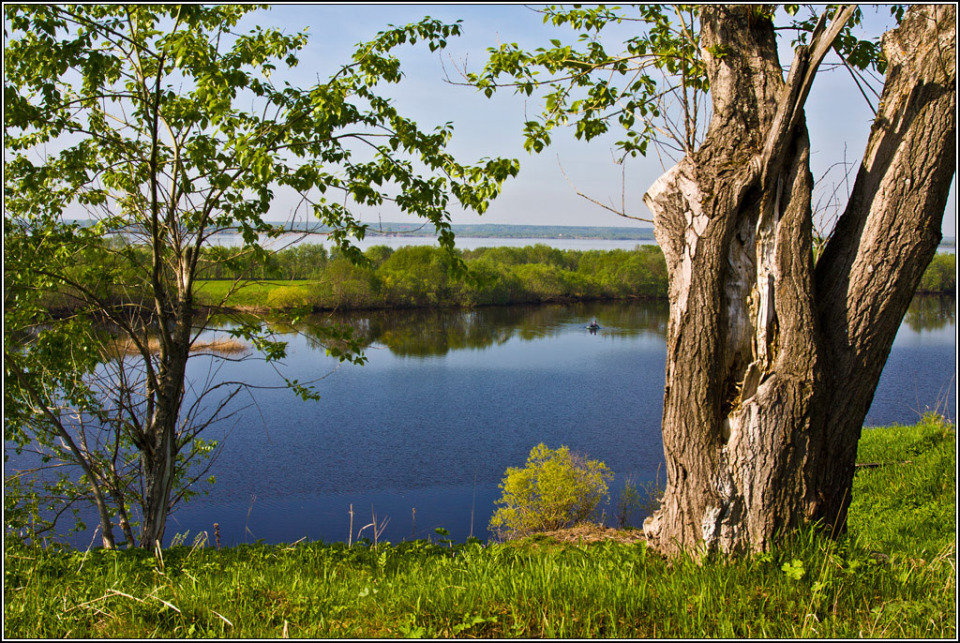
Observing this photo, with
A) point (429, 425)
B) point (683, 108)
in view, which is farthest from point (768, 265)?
point (429, 425)

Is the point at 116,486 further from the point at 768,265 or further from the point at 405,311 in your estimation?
the point at 405,311

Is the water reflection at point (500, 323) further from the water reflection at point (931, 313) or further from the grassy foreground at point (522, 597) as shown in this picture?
the grassy foreground at point (522, 597)

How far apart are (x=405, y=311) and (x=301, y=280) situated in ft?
127

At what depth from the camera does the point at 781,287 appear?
2787 millimetres

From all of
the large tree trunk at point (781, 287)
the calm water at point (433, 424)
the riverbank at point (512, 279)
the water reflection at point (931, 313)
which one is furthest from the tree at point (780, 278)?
the water reflection at point (931, 313)

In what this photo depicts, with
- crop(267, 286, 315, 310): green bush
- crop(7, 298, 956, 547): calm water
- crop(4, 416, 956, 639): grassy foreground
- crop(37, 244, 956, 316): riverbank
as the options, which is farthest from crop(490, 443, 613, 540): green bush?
crop(37, 244, 956, 316): riverbank

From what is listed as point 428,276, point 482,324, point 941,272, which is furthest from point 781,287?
point 941,272

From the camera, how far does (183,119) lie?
4.30 metres

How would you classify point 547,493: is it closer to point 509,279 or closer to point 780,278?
point 780,278

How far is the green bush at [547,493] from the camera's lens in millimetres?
Result: 10945

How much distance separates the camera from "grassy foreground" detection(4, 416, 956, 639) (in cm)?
226

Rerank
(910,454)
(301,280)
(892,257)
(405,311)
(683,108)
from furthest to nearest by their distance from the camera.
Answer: (405,311) < (910,454) < (301,280) < (683,108) < (892,257)

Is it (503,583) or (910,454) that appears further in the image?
(910,454)

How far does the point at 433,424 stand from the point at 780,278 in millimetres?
17166
